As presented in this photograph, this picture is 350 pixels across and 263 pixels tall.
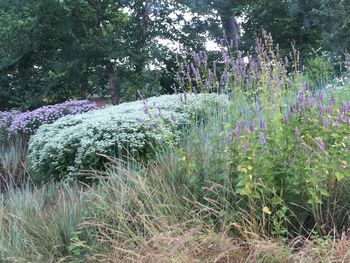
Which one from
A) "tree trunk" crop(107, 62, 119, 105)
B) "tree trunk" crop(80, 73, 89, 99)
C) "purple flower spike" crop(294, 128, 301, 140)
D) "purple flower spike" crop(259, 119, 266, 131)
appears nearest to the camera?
"purple flower spike" crop(294, 128, 301, 140)

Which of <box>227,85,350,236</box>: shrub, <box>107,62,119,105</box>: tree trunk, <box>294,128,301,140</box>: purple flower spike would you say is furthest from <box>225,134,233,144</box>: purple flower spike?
<box>107,62,119,105</box>: tree trunk

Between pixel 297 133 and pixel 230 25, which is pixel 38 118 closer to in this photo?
pixel 297 133

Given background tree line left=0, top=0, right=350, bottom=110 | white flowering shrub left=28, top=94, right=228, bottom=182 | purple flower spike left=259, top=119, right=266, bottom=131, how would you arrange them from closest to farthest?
purple flower spike left=259, top=119, right=266, bottom=131 → white flowering shrub left=28, top=94, right=228, bottom=182 → background tree line left=0, top=0, right=350, bottom=110

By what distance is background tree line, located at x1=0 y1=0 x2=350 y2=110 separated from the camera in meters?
13.3

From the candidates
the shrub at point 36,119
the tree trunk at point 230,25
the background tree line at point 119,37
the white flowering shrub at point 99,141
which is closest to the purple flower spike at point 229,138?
the white flowering shrub at point 99,141

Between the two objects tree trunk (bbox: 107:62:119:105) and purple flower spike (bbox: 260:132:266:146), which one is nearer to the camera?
purple flower spike (bbox: 260:132:266:146)

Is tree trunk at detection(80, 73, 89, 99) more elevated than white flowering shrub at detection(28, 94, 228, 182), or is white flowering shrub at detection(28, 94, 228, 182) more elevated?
tree trunk at detection(80, 73, 89, 99)

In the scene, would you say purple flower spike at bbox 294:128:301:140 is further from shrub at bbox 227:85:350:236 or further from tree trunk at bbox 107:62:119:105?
tree trunk at bbox 107:62:119:105

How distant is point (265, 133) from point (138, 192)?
3.92ft

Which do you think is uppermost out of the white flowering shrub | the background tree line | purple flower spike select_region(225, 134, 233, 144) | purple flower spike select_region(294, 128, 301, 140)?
the background tree line

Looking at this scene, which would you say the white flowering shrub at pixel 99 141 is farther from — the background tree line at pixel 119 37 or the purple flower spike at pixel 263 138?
the background tree line at pixel 119 37

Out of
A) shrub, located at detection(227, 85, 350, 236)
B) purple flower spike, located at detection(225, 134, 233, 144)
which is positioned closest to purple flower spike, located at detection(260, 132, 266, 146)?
shrub, located at detection(227, 85, 350, 236)

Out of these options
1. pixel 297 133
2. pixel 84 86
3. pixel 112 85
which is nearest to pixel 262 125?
pixel 297 133

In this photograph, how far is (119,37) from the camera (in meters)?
13.9
